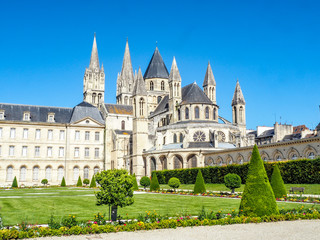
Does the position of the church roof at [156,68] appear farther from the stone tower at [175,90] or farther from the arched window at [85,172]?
the arched window at [85,172]

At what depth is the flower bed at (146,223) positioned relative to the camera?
10562 mm

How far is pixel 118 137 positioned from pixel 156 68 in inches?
1080

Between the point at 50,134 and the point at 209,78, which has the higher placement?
the point at 209,78

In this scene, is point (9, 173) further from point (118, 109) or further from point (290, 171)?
point (290, 171)

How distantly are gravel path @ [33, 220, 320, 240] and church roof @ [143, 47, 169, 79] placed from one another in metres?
67.0

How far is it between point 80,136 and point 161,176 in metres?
16.6

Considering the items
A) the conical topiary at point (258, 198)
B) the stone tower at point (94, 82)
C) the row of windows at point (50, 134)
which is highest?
the stone tower at point (94, 82)

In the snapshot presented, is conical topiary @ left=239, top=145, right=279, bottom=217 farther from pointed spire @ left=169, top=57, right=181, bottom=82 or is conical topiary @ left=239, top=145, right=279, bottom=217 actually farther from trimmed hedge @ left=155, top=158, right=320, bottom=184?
pointed spire @ left=169, top=57, right=181, bottom=82

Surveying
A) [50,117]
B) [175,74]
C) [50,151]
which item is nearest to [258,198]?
[50,151]

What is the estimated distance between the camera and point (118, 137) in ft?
183

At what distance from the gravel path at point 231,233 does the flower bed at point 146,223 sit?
0.30 m

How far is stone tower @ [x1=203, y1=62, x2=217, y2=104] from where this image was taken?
60.6 m

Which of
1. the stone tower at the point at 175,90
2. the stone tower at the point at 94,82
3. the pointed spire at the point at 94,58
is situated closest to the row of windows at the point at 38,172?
the stone tower at the point at 175,90

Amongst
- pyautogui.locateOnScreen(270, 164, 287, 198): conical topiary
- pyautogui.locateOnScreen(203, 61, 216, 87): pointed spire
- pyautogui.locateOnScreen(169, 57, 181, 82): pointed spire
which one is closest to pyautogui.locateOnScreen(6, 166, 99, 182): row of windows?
pyautogui.locateOnScreen(169, 57, 181, 82): pointed spire
